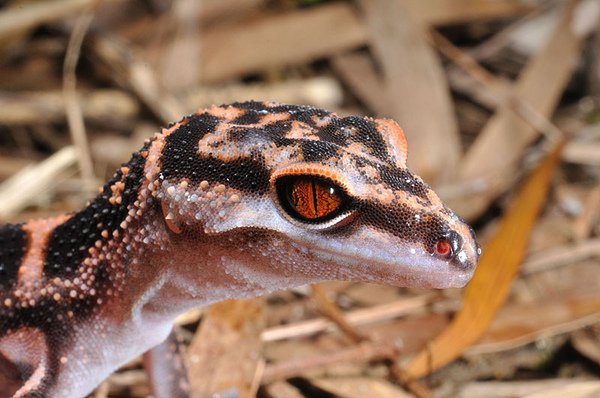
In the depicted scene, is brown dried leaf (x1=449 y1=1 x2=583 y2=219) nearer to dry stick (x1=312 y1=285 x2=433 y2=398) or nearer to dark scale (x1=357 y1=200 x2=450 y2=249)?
dry stick (x1=312 y1=285 x2=433 y2=398)

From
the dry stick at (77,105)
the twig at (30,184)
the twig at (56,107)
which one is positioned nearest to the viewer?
the twig at (30,184)

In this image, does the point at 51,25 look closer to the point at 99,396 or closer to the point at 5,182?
the point at 5,182

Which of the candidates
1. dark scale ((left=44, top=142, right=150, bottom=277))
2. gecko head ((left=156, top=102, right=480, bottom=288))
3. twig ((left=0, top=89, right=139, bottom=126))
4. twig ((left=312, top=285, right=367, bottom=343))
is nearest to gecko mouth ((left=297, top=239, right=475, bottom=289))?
gecko head ((left=156, top=102, right=480, bottom=288))

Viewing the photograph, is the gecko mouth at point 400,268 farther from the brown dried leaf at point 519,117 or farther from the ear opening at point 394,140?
the brown dried leaf at point 519,117

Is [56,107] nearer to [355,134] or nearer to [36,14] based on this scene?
[36,14]

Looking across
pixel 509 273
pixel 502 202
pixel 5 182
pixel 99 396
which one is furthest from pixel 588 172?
pixel 5 182

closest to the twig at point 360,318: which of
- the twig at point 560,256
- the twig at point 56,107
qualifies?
the twig at point 560,256
